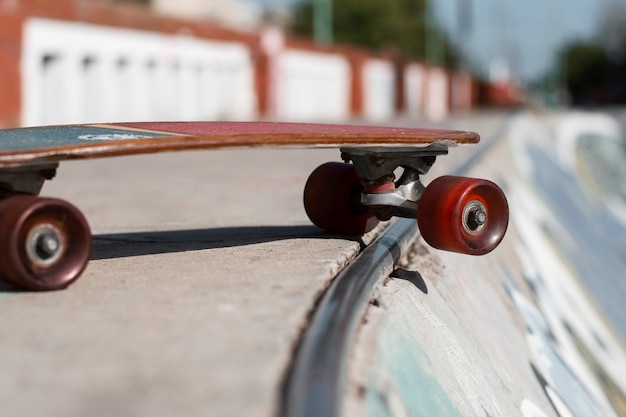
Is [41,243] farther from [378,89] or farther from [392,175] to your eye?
[378,89]

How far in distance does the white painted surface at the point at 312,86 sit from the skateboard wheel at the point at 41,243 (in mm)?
23178

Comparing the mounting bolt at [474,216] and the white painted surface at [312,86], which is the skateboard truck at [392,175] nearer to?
the mounting bolt at [474,216]

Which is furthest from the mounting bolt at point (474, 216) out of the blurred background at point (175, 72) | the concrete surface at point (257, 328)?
the blurred background at point (175, 72)

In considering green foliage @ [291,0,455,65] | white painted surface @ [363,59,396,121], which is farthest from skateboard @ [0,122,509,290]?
green foliage @ [291,0,455,65]

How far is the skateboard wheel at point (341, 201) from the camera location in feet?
12.6

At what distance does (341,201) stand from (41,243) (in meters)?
1.43

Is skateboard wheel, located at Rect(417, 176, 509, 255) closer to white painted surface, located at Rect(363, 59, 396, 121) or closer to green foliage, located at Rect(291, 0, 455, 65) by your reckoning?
white painted surface, located at Rect(363, 59, 396, 121)

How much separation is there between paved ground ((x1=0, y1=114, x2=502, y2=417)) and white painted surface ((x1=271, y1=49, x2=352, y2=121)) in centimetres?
2205

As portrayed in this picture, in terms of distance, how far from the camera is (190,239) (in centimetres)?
407

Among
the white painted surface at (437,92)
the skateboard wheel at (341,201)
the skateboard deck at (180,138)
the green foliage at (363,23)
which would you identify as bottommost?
the white painted surface at (437,92)

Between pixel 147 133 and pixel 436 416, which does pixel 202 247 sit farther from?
pixel 436 416

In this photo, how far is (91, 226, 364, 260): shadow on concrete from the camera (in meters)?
3.76

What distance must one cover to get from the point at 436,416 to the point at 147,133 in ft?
4.13

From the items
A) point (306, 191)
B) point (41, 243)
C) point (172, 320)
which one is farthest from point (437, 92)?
point (172, 320)
